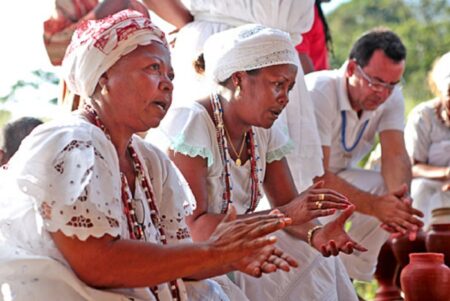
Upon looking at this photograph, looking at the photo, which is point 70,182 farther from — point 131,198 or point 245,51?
point 245,51

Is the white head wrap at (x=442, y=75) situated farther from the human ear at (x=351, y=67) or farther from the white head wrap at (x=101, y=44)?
the white head wrap at (x=101, y=44)

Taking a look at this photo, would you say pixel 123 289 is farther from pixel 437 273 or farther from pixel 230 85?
pixel 437 273

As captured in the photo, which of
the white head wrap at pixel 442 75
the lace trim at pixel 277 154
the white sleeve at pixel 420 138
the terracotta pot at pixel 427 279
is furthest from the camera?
the white sleeve at pixel 420 138

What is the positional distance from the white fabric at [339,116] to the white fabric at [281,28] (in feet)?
1.58

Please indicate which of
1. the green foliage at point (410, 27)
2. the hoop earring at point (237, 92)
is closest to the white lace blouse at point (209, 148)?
the hoop earring at point (237, 92)

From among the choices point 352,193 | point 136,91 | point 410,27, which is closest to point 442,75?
point 352,193

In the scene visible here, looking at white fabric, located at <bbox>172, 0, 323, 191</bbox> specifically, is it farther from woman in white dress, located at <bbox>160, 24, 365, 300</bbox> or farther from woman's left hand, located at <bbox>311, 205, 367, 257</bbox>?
woman's left hand, located at <bbox>311, 205, 367, 257</bbox>

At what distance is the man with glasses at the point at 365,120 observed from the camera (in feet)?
19.7

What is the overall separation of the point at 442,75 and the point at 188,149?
9.76ft

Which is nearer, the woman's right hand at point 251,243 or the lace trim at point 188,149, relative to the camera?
the woman's right hand at point 251,243

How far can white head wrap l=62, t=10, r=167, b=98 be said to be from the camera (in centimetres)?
338

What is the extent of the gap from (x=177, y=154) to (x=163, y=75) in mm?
898

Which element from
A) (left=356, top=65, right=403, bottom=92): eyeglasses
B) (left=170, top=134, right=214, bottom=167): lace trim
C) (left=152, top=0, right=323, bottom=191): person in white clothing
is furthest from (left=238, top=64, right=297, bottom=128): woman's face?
(left=356, top=65, right=403, bottom=92): eyeglasses

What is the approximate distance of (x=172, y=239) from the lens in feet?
11.9
